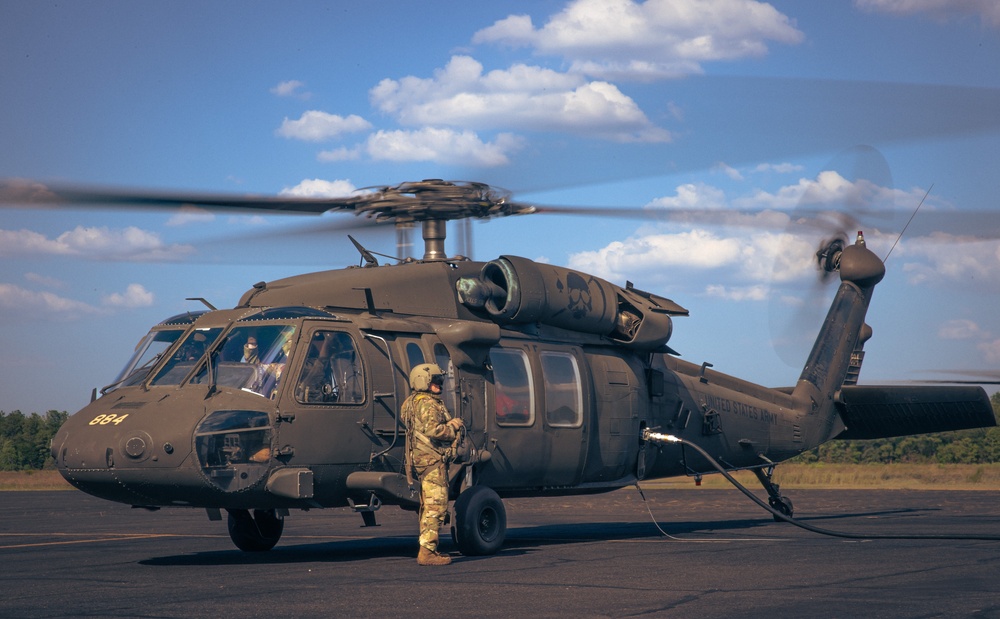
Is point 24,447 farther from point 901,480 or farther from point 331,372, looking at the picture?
point 331,372

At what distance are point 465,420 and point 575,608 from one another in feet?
16.9

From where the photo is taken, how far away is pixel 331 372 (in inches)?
471

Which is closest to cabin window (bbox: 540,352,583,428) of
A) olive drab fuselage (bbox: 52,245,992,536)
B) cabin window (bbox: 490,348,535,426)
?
olive drab fuselage (bbox: 52,245,992,536)

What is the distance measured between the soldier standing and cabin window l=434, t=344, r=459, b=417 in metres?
0.89

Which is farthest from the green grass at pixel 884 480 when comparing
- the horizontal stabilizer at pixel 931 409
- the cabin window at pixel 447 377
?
the cabin window at pixel 447 377

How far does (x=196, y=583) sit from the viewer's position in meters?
9.59

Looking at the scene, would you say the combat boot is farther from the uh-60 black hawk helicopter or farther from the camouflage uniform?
the uh-60 black hawk helicopter

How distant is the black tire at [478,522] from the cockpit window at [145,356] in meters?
3.69

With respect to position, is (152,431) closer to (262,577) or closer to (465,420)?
(262,577)

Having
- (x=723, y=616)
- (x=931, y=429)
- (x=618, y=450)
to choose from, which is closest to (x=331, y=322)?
(x=618, y=450)

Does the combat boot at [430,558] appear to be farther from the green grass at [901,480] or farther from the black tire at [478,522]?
the green grass at [901,480]

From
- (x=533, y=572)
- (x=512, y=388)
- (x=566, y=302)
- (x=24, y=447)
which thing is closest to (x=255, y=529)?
(x=512, y=388)

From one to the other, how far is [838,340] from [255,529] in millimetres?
10982

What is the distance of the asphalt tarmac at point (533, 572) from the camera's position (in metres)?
7.97
